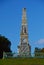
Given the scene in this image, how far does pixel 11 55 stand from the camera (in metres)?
47.9

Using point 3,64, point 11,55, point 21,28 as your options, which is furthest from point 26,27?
point 3,64

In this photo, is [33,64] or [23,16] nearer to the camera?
[33,64]

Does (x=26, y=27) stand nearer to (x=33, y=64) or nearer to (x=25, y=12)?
(x=25, y=12)

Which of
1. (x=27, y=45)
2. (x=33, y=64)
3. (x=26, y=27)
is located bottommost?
(x=33, y=64)

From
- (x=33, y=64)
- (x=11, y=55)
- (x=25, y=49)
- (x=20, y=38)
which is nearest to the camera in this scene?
(x=33, y=64)

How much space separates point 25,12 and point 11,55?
917 inches

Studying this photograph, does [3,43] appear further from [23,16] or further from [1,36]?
[23,16]

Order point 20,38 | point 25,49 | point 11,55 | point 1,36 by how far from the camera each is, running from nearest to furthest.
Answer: point 11,55 < point 25,49 < point 20,38 < point 1,36

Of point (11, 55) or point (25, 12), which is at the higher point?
point (25, 12)

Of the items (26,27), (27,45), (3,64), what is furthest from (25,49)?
(3,64)

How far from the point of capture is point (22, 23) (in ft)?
225

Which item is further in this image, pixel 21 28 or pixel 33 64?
pixel 21 28

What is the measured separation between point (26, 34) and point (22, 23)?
2770 mm

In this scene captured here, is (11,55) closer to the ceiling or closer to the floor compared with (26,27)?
closer to the floor
